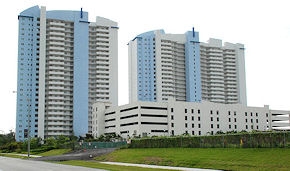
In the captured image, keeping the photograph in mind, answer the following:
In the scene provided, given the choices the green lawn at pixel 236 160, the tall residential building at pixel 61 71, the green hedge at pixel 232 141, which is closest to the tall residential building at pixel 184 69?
the tall residential building at pixel 61 71

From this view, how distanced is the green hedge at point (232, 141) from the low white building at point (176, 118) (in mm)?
67777

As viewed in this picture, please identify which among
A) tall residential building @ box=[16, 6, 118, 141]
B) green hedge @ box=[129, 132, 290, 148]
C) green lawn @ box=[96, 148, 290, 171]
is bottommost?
green lawn @ box=[96, 148, 290, 171]

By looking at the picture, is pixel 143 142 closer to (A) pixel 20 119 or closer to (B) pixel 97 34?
(A) pixel 20 119

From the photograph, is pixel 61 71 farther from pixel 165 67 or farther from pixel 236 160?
pixel 236 160

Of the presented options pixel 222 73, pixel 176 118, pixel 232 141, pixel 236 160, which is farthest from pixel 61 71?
pixel 236 160

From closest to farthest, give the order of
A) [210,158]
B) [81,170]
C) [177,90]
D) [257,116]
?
[81,170], [210,158], [257,116], [177,90]

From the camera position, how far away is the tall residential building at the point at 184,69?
181 metres

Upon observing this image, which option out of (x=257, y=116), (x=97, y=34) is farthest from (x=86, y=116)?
(x=257, y=116)

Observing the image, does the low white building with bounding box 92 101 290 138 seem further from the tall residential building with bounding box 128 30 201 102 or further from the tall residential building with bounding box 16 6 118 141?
the tall residential building with bounding box 128 30 201 102

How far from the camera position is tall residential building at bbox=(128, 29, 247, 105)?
18062 cm

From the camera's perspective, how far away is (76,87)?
Answer: 158250 mm

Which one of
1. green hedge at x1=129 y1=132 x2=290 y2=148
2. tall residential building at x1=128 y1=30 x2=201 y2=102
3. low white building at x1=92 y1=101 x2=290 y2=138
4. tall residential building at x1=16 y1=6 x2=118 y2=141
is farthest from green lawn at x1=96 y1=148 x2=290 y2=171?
tall residential building at x1=128 y1=30 x2=201 y2=102

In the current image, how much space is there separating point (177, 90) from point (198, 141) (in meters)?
135

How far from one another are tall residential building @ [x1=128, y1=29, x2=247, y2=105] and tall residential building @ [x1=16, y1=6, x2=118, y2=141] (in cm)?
1746
